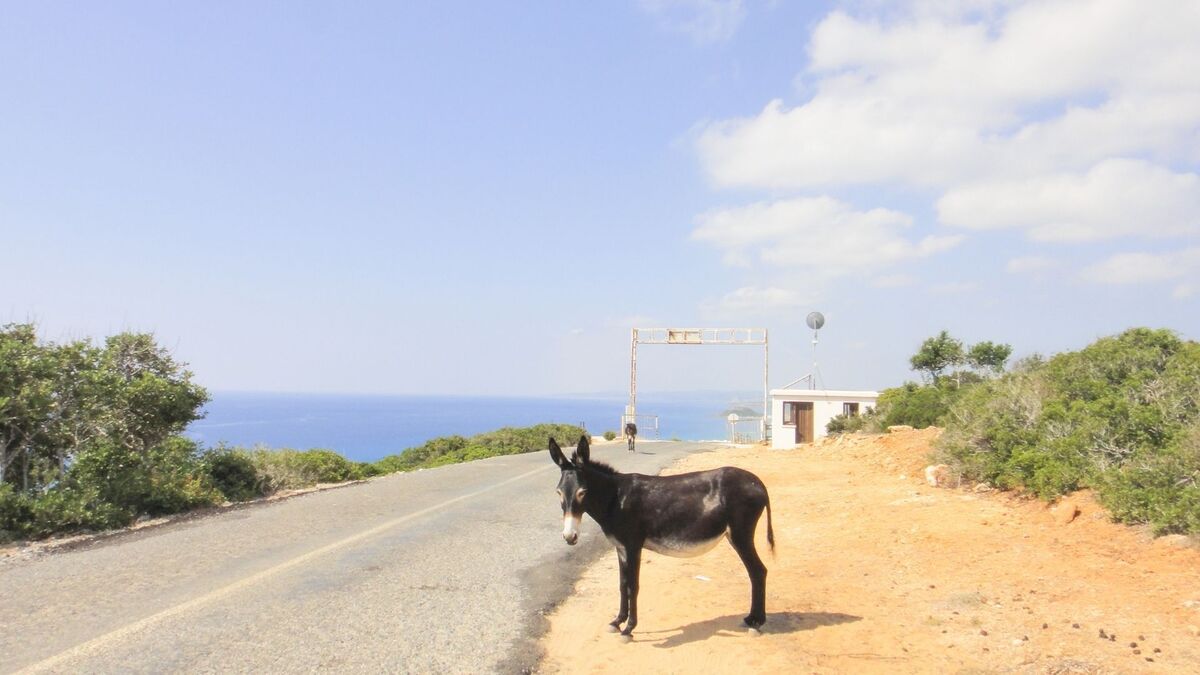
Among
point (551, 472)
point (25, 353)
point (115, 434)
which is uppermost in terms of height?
point (25, 353)

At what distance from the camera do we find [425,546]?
37.7ft

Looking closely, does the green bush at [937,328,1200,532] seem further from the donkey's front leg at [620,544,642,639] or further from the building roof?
the building roof

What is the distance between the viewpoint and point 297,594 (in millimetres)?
8406

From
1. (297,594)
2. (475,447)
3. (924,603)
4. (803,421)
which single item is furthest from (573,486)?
(803,421)

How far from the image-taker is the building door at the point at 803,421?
4584 centimetres

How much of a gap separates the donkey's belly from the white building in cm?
3989

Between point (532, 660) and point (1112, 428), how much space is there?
1163 cm

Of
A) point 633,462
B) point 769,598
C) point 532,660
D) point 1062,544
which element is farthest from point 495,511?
point 633,462

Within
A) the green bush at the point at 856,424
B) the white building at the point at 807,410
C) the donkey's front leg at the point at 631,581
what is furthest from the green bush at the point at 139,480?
the white building at the point at 807,410

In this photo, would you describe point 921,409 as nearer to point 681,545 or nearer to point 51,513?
point 681,545

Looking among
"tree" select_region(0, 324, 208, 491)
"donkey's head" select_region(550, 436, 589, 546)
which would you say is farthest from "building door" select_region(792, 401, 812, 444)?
"donkey's head" select_region(550, 436, 589, 546)

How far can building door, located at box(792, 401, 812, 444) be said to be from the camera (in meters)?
45.8

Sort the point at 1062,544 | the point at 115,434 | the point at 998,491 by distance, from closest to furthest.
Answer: the point at 1062,544
the point at 998,491
the point at 115,434

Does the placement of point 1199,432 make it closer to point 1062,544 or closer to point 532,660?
point 1062,544
